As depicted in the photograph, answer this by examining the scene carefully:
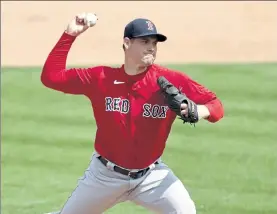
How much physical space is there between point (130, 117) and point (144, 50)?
1.57ft

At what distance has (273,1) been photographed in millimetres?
16375

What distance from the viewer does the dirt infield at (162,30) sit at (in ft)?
46.6

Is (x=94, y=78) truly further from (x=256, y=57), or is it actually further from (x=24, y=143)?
(x=256, y=57)

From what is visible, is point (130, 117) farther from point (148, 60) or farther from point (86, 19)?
point (86, 19)

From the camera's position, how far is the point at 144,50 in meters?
5.48

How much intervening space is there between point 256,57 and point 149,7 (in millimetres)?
3914

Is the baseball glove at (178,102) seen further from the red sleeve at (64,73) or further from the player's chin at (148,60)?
the red sleeve at (64,73)

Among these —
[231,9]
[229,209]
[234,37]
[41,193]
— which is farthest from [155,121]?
[231,9]

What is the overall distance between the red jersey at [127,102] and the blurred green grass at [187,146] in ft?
7.40

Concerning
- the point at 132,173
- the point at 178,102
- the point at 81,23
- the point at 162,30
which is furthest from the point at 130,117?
the point at 162,30

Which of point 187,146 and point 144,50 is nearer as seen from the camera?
point 144,50

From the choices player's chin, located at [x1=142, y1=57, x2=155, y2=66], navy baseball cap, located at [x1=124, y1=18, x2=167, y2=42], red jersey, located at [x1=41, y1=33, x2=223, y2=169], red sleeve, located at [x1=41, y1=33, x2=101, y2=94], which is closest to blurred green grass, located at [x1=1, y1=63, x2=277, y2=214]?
red jersey, located at [x1=41, y1=33, x2=223, y2=169]

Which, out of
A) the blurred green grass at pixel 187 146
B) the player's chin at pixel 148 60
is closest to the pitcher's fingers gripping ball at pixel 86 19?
the player's chin at pixel 148 60

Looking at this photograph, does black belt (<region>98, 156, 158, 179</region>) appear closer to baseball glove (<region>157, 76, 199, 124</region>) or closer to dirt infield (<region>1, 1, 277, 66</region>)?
baseball glove (<region>157, 76, 199, 124</region>)
